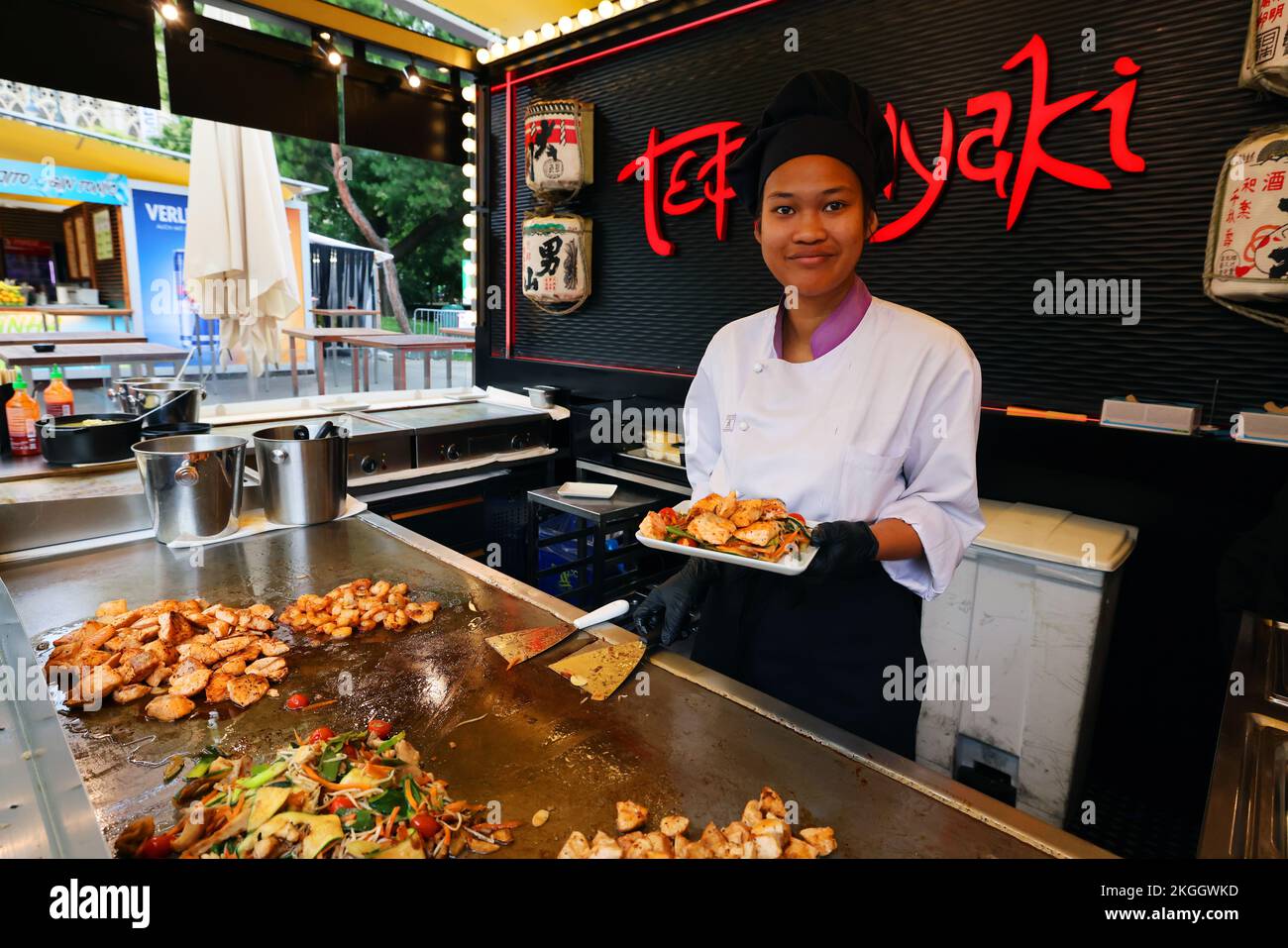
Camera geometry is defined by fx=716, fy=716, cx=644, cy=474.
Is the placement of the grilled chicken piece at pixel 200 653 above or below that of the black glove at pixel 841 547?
below

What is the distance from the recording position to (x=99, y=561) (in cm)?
197

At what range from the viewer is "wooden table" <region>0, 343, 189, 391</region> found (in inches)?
252

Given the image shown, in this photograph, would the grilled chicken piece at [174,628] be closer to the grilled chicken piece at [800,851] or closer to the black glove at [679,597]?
the black glove at [679,597]

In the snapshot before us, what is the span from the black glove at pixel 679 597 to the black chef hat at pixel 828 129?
93 cm

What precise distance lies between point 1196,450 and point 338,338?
314 inches

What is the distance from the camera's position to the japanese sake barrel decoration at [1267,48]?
2033mm

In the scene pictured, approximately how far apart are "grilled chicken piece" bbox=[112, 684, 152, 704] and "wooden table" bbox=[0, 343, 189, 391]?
632 centimetres

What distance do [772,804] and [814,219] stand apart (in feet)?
3.91

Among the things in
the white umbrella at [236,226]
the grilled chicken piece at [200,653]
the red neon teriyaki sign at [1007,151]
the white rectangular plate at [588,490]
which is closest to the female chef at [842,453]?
the grilled chicken piece at [200,653]

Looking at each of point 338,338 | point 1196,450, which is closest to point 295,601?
point 1196,450

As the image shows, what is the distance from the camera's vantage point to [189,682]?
137 centimetres

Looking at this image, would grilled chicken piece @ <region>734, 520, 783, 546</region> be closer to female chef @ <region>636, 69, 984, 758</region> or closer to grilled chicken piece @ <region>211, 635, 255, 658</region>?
female chef @ <region>636, 69, 984, 758</region>

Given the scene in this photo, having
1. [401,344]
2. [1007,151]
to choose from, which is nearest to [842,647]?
[1007,151]

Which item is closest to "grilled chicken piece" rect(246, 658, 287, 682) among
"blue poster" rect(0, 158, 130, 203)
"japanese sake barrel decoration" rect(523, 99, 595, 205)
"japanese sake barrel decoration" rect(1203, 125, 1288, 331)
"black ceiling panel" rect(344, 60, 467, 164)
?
"japanese sake barrel decoration" rect(1203, 125, 1288, 331)
